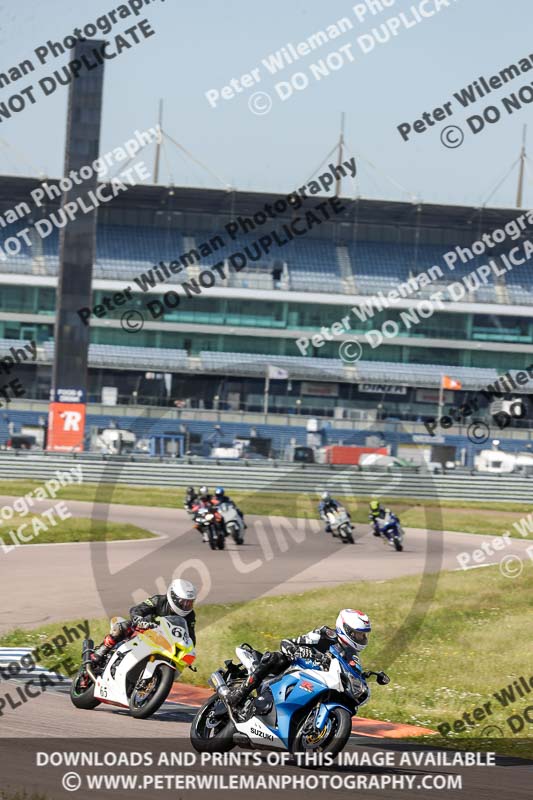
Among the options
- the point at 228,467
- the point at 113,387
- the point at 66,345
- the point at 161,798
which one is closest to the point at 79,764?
the point at 161,798

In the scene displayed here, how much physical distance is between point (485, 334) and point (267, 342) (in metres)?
14.7

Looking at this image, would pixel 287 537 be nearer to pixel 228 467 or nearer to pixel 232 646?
pixel 228 467

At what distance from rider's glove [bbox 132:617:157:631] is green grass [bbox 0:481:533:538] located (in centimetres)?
2686

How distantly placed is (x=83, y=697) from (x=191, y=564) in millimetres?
13924

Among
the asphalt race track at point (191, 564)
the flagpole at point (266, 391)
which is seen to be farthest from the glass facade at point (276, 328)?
the asphalt race track at point (191, 564)

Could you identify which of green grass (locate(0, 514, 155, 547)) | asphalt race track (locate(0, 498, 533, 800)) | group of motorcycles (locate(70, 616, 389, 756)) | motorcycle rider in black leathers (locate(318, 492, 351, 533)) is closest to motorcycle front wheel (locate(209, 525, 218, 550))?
asphalt race track (locate(0, 498, 533, 800))

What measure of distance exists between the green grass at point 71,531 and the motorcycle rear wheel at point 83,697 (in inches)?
583

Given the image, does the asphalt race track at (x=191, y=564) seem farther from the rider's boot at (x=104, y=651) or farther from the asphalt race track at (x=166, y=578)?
the rider's boot at (x=104, y=651)

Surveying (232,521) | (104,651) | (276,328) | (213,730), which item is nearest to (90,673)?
(104,651)

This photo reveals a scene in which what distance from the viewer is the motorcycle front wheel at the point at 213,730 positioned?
9.38m

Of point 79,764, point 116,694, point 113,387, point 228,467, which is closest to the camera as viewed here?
point 79,764

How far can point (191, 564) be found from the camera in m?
25.2

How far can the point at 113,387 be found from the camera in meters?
71.4

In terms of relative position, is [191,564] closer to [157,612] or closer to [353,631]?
[157,612]
